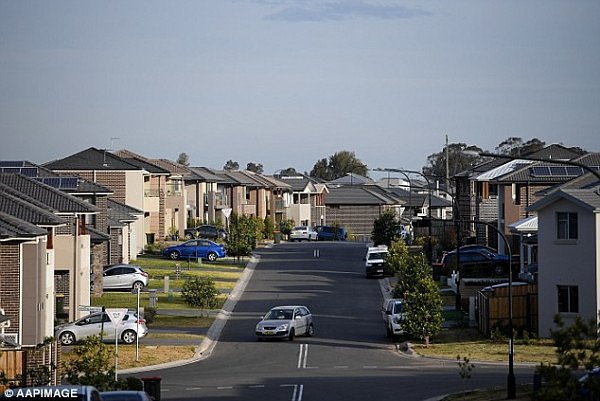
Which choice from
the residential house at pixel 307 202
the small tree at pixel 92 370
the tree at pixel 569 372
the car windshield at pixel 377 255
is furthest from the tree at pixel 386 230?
the tree at pixel 569 372

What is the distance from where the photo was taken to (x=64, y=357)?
132ft

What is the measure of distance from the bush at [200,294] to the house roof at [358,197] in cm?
6857

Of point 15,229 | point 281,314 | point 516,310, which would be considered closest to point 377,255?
point 281,314

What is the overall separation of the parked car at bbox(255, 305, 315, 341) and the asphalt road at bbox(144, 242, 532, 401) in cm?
41

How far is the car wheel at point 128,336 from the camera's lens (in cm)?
4409

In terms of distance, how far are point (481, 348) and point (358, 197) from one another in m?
86.5

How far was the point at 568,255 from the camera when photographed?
141 feet

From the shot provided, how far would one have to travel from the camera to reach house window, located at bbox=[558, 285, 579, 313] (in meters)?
42.8

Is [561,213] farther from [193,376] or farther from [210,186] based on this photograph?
[210,186]

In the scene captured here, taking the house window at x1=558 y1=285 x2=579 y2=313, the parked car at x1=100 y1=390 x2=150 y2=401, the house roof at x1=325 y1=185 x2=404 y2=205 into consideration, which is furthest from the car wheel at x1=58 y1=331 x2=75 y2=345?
the house roof at x1=325 y1=185 x2=404 y2=205

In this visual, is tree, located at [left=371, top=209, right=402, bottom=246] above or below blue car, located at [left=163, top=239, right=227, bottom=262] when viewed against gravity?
above

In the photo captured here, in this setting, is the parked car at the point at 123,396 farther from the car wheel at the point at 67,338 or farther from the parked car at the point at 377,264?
the parked car at the point at 377,264

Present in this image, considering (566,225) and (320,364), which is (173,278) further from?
(566,225)

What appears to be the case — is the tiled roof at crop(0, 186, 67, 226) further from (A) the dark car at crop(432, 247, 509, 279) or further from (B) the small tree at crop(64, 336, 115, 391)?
(A) the dark car at crop(432, 247, 509, 279)
